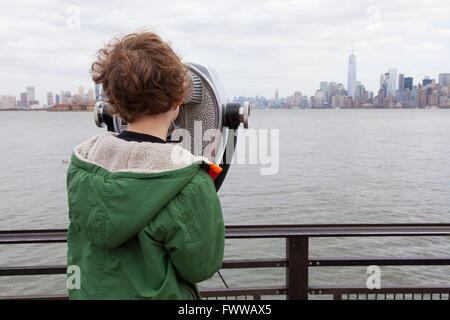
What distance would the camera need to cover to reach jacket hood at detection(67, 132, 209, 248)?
91cm

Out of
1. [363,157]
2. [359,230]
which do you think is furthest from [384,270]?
[363,157]

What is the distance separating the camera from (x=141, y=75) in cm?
97

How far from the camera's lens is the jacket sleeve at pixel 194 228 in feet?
3.03

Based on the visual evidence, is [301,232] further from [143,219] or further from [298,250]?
[143,219]

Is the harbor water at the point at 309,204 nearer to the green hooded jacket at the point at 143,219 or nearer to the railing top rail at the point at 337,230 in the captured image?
the railing top rail at the point at 337,230

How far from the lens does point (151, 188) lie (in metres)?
0.91

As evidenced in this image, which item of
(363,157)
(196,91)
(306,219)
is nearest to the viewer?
(196,91)

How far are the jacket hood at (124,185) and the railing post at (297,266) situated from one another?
1239 mm

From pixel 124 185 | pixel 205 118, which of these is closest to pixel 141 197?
pixel 124 185

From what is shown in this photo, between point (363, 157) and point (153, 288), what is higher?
point (153, 288)

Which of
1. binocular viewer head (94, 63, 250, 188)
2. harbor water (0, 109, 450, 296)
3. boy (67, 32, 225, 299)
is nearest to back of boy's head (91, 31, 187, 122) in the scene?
boy (67, 32, 225, 299)

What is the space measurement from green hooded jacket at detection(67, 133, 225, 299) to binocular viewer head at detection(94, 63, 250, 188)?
42cm
